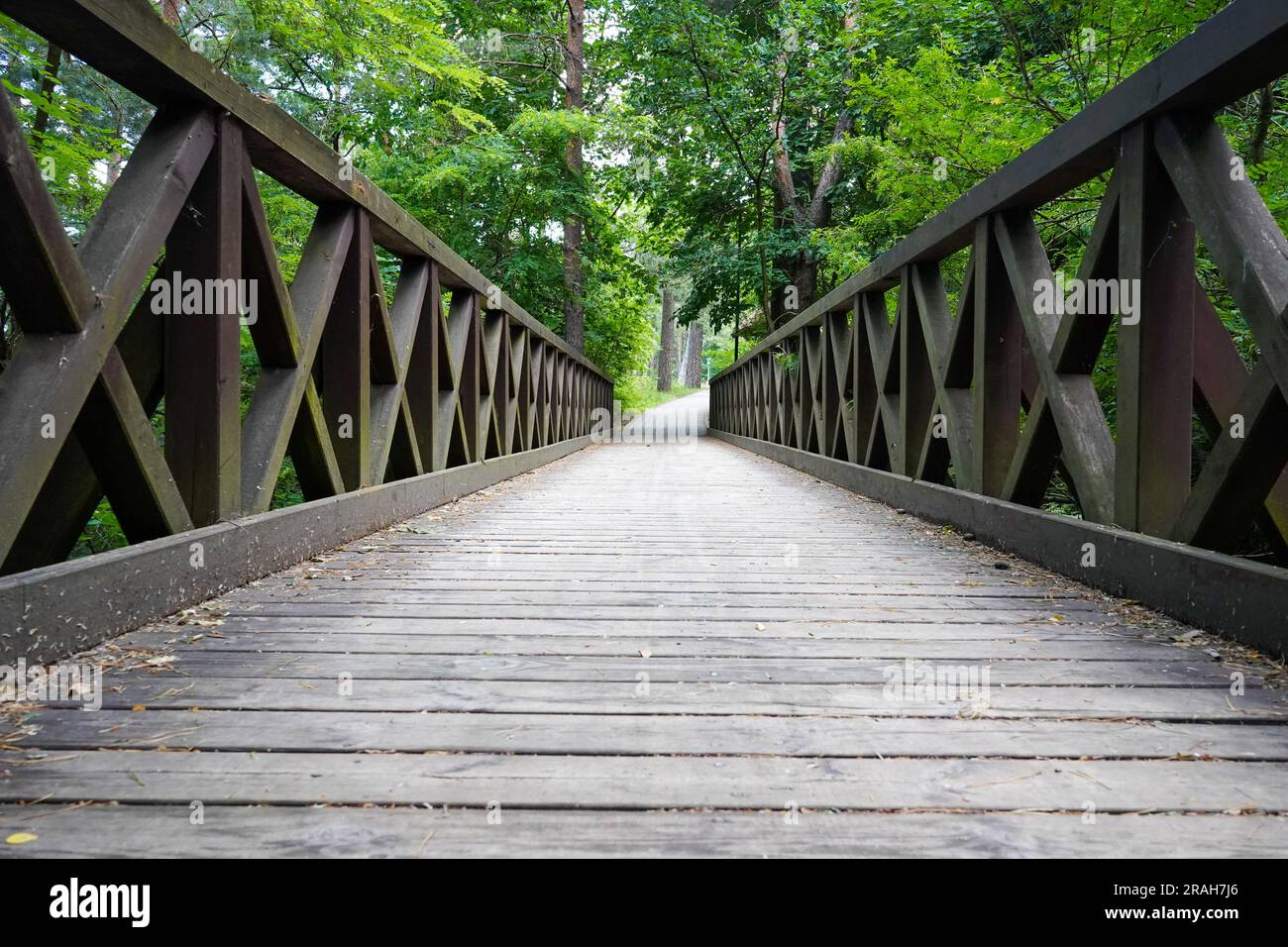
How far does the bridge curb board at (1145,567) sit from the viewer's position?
7.23 ft

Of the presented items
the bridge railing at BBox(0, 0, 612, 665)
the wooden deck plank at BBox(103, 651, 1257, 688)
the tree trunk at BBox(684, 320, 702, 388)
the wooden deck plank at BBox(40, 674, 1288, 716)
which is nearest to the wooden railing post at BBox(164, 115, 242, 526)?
the bridge railing at BBox(0, 0, 612, 665)

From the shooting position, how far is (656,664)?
219 centimetres

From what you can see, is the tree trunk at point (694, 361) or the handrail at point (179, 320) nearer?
the handrail at point (179, 320)

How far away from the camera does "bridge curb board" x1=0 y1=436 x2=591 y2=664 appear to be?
1950 millimetres

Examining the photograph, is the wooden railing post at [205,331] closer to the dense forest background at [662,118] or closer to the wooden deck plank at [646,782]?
the wooden deck plank at [646,782]

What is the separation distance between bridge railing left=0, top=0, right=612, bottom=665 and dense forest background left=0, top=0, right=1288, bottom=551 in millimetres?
2494

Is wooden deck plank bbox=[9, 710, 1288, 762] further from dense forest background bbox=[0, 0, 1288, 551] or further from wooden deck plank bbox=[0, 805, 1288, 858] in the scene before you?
dense forest background bbox=[0, 0, 1288, 551]

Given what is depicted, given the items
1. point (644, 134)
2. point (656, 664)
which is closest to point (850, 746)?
point (656, 664)

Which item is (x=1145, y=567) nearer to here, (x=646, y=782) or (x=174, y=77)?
(x=646, y=782)

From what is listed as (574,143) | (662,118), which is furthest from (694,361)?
(574,143)

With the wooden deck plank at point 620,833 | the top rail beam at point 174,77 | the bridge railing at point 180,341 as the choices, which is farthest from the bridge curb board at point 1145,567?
the top rail beam at point 174,77

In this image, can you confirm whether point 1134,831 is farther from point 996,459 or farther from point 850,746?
point 996,459

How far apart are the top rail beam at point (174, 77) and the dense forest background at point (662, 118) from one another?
92.2 inches

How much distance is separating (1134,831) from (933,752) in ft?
1.25
